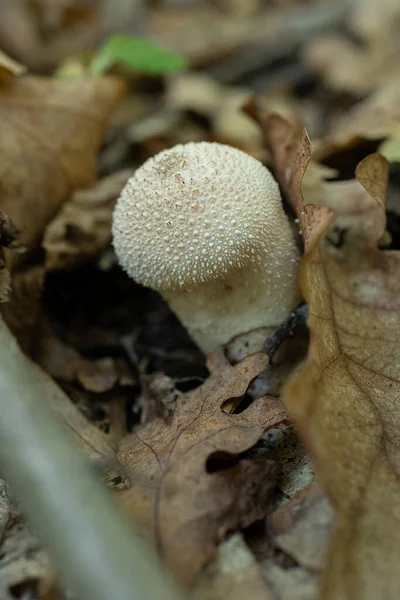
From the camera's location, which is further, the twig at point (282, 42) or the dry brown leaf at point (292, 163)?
the twig at point (282, 42)

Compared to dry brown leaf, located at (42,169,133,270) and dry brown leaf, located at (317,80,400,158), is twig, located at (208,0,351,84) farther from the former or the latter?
dry brown leaf, located at (42,169,133,270)

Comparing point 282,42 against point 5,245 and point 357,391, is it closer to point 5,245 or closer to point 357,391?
point 5,245

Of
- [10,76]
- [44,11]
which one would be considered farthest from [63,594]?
[44,11]

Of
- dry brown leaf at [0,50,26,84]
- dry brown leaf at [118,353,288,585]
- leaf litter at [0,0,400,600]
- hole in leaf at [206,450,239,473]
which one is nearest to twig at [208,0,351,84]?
leaf litter at [0,0,400,600]

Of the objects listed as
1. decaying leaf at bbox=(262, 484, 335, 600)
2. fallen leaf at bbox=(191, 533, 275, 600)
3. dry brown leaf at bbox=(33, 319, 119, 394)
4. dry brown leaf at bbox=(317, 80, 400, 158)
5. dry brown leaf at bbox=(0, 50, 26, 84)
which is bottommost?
dry brown leaf at bbox=(317, 80, 400, 158)

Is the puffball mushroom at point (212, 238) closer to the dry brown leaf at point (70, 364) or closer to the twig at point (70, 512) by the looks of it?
the dry brown leaf at point (70, 364)

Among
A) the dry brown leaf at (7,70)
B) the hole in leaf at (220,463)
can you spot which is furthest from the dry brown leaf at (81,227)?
the hole in leaf at (220,463)

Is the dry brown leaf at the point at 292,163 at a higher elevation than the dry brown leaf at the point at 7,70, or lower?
lower

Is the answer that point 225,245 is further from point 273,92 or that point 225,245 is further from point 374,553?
point 273,92
